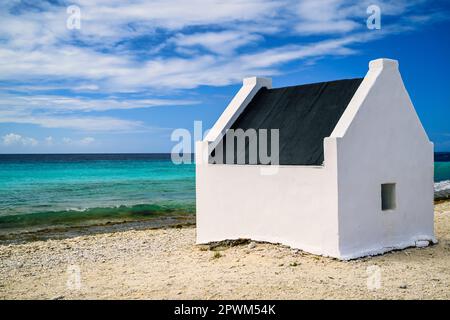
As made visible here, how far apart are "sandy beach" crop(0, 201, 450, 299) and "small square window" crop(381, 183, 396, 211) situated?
1.14m

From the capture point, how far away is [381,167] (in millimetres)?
10820

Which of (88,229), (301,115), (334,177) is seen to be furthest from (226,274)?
(88,229)

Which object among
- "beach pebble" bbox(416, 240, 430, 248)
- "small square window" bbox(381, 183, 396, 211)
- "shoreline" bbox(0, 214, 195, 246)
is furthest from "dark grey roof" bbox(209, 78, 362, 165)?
"shoreline" bbox(0, 214, 195, 246)

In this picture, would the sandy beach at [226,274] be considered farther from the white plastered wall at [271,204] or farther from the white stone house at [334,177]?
the white stone house at [334,177]

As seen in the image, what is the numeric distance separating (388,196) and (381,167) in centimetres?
99

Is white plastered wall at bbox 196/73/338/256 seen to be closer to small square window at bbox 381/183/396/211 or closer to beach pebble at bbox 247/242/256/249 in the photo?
beach pebble at bbox 247/242/256/249

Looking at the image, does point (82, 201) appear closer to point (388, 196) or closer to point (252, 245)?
point (252, 245)

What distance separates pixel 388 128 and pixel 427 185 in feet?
7.31

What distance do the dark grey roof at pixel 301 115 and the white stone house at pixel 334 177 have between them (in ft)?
0.11

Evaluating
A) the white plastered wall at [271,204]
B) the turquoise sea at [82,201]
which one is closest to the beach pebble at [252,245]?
the white plastered wall at [271,204]

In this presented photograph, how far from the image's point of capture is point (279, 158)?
11359 millimetres

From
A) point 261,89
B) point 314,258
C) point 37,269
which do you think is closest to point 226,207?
point 314,258

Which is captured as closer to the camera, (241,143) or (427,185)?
(427,185)

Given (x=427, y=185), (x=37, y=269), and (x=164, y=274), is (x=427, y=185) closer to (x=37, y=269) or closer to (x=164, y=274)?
(x=164, y=274)
